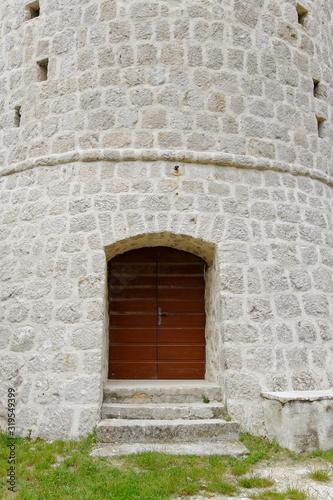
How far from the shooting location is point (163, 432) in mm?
4543

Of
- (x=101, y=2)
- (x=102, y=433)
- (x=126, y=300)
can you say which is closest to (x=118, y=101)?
(x=101, y=2)

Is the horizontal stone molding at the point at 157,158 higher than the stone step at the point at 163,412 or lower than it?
higher

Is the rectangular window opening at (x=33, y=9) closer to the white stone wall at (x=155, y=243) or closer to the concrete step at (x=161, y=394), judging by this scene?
the white stone wall at (x=155, y=243)

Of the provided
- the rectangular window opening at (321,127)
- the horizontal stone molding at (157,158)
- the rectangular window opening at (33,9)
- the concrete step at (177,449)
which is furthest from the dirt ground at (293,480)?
the rectangular window opening at (33,9)

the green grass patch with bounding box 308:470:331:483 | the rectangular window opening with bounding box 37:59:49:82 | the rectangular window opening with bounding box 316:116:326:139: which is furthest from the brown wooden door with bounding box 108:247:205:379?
the rectangular window opening with bounding box 37:59:49:82

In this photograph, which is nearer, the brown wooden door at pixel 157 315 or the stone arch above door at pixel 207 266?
the stone arch above door at pixel 207 266

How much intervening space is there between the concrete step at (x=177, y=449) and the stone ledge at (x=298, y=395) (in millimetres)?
592

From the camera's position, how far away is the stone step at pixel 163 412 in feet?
15.9

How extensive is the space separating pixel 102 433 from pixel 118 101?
395 cm

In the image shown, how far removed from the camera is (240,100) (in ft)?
19.3

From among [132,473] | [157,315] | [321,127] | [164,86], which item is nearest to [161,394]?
[157,315]

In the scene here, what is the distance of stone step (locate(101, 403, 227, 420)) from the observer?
4852 mm

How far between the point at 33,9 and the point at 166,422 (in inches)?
243

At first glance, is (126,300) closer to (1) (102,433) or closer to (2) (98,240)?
(2) (98,240)
